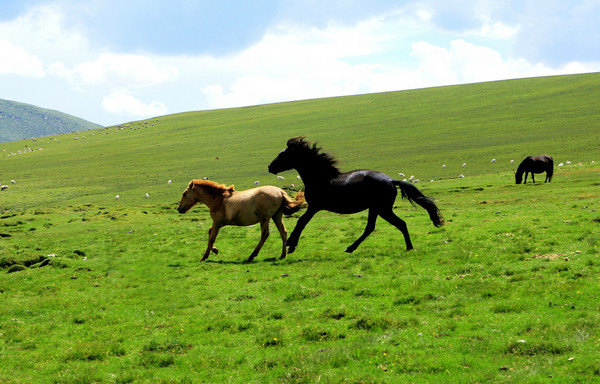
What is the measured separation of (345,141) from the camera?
87062 millimetres

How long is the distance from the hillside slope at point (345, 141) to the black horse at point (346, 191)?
3006cm

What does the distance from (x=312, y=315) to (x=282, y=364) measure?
7.96 feet

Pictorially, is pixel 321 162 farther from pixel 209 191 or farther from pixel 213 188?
pixel 209 191

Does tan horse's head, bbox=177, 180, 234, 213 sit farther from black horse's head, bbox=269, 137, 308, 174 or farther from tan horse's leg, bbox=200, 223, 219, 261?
black horse's head, bbox=269, 137, 308, 174

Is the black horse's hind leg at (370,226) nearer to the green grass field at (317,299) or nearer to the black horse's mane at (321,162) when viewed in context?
the green grass field at (317,299)

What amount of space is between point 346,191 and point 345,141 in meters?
71.9

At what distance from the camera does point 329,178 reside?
16.5m

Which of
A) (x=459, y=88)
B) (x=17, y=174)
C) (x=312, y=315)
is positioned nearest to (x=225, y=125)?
(x=17, y=174)

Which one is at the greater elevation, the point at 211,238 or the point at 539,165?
the point at 539,165

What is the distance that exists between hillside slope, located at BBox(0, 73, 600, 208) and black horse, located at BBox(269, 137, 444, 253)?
98.6 feet

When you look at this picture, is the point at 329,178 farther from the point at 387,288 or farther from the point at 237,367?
the point at 237,367

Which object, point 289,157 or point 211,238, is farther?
point 211,238

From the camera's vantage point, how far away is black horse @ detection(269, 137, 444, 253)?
15.9m

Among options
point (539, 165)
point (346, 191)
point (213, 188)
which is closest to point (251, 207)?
point (213, 188)
